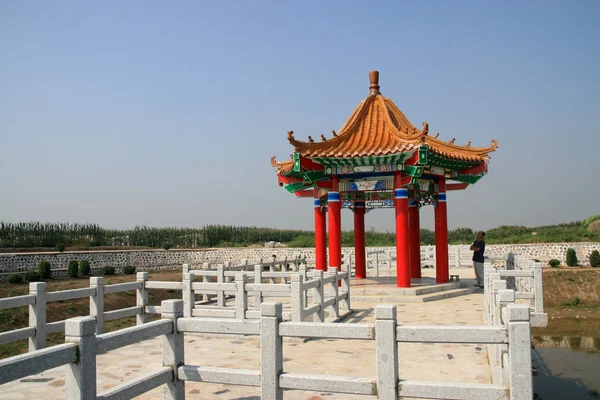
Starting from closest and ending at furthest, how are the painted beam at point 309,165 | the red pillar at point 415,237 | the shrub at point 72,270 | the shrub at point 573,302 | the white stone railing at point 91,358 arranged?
the white stone railing at point 91,358 < the painted beam at point 309,165 < the red pillar at point 415,237 < the shrub at point 573,302 < the shrub at point 72,270

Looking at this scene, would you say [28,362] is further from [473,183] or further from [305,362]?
[473,183]

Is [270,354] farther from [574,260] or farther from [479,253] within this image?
[574,260]

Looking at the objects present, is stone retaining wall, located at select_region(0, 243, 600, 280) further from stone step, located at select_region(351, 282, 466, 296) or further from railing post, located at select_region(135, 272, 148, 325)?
railing post, located at select_region(135, 272, 148, 325)

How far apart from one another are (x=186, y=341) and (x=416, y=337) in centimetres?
600

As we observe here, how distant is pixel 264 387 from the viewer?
4.98 meters

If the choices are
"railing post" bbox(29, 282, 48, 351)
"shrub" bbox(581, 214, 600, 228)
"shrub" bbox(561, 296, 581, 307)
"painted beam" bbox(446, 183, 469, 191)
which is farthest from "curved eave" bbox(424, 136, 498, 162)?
"shrub" bbox(581, 214, 600, 228)

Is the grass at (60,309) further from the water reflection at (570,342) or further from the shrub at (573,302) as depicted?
the shrub at (573,302)

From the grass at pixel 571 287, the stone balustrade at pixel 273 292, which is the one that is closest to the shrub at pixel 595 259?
the grass at pixel 571 287

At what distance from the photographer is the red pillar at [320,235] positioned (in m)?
16.3

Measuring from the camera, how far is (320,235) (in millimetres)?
16547

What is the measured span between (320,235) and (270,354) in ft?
38.0

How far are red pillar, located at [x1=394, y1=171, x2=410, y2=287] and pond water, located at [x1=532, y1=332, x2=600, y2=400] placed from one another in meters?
3.90

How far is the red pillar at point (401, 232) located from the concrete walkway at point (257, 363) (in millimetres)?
3515

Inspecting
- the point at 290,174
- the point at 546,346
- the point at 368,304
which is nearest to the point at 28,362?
the point at 368,304
